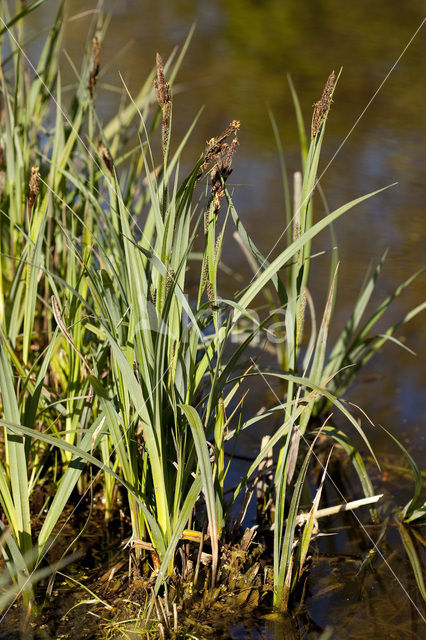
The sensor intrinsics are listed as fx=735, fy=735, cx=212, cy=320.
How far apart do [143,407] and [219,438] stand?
15 cm

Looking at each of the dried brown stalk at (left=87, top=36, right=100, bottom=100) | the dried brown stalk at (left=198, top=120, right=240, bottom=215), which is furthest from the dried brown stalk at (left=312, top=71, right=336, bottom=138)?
the dried brown stalk at (left=87, top=36, right=100, bottom=100)

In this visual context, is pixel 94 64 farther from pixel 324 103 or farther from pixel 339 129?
pixel 339 129

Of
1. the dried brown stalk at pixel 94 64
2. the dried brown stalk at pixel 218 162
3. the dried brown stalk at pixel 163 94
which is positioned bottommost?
the dried brown stalk at pixel 218 162

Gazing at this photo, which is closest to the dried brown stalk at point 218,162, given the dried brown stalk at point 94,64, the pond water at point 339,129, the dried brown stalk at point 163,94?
the dried brown stalk at point 163,94

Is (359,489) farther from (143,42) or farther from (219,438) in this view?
(143,42)

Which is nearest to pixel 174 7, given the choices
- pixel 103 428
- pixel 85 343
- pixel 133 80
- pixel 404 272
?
pixel 133 80

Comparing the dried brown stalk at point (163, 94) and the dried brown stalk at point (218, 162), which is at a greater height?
the dried brown stalk at point (163, 94)

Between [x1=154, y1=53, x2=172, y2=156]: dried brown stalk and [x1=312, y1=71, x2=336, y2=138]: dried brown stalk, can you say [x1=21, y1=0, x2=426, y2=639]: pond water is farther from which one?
[x1=154, y1=53, x2=172, y2=156]: dried brown stalk

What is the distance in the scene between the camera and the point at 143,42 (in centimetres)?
505

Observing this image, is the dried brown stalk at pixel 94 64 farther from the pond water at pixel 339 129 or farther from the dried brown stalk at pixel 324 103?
the dried brown stalk at pixel 324 103

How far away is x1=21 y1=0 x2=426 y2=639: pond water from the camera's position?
1411mm

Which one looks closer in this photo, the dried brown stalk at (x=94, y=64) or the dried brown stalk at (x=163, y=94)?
the dried brown stalk at (x=163, y=94)

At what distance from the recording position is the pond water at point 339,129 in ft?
4.63

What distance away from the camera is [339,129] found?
3914 mm
